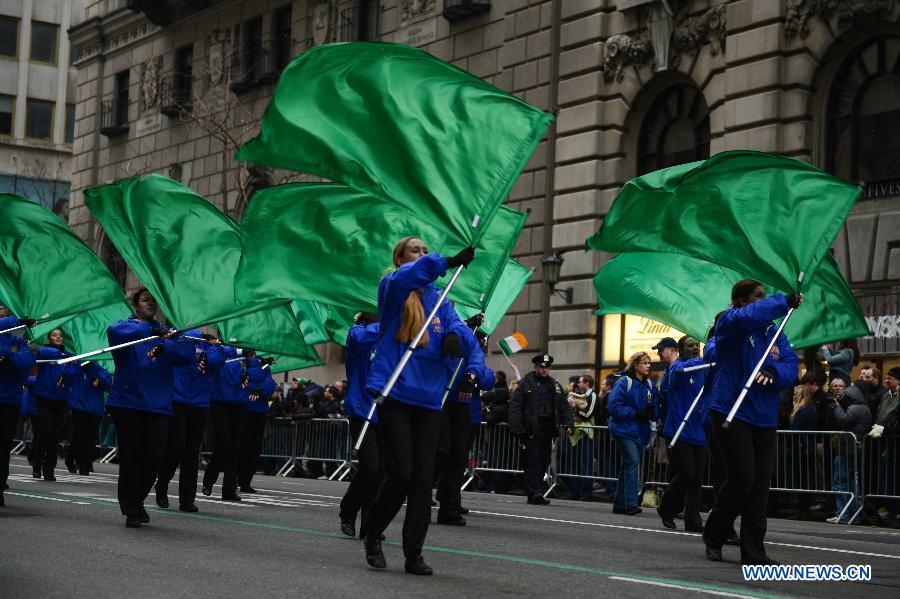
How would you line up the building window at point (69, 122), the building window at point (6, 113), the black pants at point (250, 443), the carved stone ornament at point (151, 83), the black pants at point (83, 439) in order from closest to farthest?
the black pants at point (250, 443), the black pants at point (83, 439), the carved stone ornament at point (151, 83), the building window at point (6, 113), the building window at point (69, 122)

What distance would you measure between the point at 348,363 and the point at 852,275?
39.1 feet

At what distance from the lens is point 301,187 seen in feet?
45.8

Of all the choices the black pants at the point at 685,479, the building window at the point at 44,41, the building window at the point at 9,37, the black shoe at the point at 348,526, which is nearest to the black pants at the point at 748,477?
the black shoe at the point at 348,526

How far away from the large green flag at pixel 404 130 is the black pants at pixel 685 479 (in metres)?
4.45

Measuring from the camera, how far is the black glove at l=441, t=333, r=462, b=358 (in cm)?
902

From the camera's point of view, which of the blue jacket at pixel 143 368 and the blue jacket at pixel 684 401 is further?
the blue jacket at pixel 684 401

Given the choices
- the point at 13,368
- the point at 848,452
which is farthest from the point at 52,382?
the point at 848,452

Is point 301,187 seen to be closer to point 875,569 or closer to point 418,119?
point 418,119

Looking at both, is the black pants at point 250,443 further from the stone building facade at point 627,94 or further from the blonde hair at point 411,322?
the stone building facade at point 627,94

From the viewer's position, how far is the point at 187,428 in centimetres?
1491

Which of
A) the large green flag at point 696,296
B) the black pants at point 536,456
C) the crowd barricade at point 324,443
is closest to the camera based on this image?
the large green flag at point 696,296

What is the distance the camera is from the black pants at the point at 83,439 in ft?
74.5

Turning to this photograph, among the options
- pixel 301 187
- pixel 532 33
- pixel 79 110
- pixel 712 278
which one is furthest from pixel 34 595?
pixel 79 110

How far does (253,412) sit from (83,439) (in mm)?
6230
